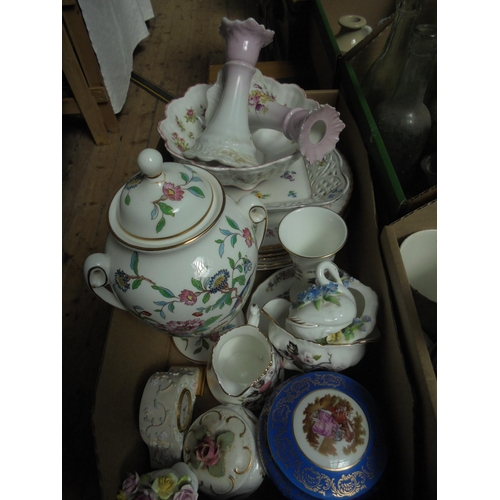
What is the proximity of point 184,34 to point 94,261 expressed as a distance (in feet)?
8.08

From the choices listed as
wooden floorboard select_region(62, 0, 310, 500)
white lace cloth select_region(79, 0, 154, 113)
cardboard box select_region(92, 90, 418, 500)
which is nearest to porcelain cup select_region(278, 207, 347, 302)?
cardboard box select_region(92, 90, 418, 500)

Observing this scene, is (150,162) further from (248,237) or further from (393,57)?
(393,57)

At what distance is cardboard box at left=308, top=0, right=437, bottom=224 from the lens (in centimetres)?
63

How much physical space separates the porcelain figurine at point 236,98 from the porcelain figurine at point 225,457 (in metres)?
0.47

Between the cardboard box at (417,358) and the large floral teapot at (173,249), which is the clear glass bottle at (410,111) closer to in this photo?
the cardboard box at (417,358)

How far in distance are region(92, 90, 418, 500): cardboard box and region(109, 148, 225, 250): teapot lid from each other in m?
0.24

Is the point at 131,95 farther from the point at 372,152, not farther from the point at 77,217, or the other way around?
the point at 372,152

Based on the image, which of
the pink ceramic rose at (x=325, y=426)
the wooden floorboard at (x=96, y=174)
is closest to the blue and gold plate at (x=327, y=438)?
the pink ceramic rose at (x=325, y=426)

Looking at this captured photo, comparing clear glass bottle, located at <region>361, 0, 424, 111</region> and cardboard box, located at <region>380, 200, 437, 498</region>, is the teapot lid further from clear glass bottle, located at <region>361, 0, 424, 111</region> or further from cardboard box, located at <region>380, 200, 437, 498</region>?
clear glass bottle, located at <region>361, 0, 424, 111</region>

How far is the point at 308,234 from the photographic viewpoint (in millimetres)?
736

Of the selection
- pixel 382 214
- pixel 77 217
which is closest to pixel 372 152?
pixel 382 214

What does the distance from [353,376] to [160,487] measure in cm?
40

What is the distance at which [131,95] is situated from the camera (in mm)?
2012

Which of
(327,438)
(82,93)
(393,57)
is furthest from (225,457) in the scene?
(82,93)
